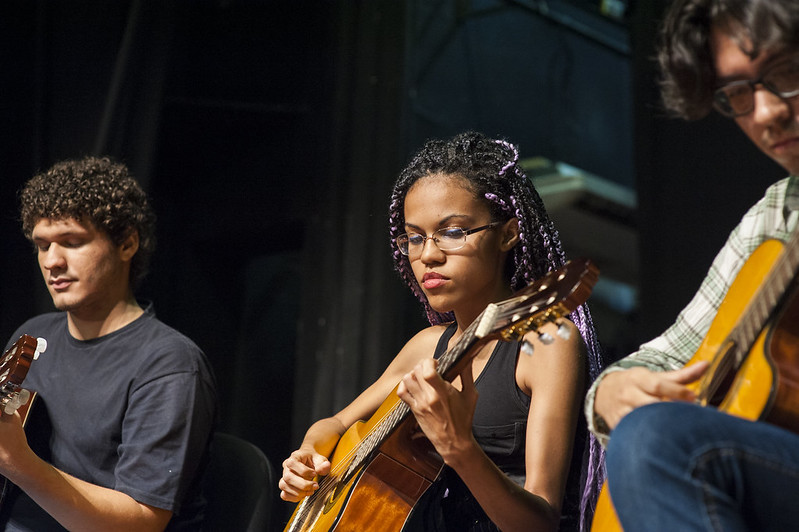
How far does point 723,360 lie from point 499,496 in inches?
19.6

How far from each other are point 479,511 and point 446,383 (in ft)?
1.17

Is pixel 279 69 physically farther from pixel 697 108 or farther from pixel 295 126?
pixel 697 108

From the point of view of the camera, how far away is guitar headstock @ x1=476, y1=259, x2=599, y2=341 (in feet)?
4.41

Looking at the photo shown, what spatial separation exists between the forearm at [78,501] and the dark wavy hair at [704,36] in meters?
1.36

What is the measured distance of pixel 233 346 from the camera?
13.1 feet

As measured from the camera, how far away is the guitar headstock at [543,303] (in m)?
1.34

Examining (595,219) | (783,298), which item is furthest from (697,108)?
(595,219)

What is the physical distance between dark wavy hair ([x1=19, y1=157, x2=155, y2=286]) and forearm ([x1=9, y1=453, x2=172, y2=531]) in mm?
663

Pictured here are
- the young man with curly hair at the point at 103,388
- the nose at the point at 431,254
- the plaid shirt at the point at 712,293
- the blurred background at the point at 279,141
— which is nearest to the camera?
the plaid shirt at the point at 712,293

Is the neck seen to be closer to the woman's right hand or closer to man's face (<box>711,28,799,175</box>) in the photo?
the woman's right hand

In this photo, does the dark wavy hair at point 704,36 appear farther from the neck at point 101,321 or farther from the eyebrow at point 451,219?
the neck at point 101,321

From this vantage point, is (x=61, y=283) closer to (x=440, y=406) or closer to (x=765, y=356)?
(x=440, y=406)

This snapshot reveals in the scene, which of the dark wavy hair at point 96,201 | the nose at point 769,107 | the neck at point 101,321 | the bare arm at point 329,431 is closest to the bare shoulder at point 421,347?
the bare arm at point 329,431

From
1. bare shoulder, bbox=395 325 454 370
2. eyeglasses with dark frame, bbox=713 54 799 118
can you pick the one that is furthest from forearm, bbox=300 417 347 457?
eyeglasses with dark frame, bbox=713 54 799 118
